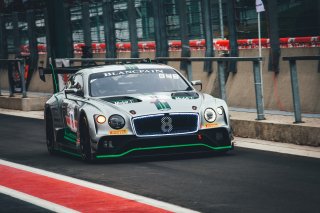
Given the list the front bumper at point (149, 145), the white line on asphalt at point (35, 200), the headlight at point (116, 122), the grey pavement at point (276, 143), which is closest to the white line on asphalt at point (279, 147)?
the grey pavement at point (276, 143)

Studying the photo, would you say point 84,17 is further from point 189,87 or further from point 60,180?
point 60,180

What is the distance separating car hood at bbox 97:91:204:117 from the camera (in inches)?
587

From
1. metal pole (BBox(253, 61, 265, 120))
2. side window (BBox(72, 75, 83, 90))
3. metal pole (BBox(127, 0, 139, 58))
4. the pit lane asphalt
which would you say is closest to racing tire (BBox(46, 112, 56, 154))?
the pit lane asphalt

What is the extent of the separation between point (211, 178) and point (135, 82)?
3.91 meters

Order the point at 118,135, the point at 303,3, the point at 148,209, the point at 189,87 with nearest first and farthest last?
the point at 148,209 → the point at 118,135 → the point at 189,87 → the point at 303,3

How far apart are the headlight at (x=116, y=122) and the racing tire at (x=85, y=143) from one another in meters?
0.39

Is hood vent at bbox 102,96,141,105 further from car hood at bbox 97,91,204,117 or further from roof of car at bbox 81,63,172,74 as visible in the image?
roof of car at bbox 81,63,172,74

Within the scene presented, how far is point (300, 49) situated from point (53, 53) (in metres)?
8.02

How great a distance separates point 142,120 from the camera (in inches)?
582

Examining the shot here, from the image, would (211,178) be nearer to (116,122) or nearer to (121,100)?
(116,122)

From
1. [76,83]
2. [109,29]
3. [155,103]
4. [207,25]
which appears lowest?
[155,103]

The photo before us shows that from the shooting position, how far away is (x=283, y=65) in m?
19.6

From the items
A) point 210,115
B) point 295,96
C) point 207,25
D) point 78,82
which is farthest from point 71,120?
point 207,25

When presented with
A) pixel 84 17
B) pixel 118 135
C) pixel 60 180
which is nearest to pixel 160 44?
pixel 84 17
